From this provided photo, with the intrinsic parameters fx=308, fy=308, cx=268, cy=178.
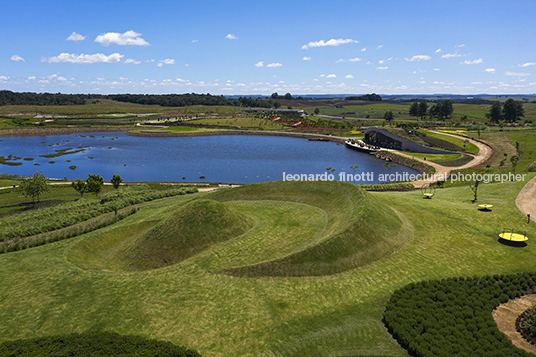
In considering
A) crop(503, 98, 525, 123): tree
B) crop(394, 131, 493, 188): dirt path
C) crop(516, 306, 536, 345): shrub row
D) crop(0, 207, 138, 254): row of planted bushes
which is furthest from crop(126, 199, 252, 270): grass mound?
crop(503, 98, 525, 123): tree

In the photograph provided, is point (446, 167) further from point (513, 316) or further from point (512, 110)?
point (512, 110)

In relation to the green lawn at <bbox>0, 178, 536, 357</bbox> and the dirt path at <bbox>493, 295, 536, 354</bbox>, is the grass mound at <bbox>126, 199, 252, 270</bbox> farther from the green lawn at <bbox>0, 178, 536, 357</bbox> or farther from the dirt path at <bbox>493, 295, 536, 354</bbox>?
the dirt path at <bbox>493, 295, 536, 354</bbox>

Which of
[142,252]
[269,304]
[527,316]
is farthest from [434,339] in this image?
[142,252]

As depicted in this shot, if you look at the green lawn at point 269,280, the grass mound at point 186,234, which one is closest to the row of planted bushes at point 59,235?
the green lawn at point 269,280

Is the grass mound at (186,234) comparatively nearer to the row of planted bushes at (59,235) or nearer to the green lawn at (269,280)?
the green lawn at (269,280)

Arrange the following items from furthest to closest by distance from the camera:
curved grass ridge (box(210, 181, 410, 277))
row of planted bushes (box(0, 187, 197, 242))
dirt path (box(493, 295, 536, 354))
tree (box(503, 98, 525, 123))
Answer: tree (box(503, 98, 525, 123)), row of planted bushes (box(0, 187, 197, 242)), curved grass ridge (box(210, 181, 410, 277)), dirt path (box(493, 295, 536, 354))
